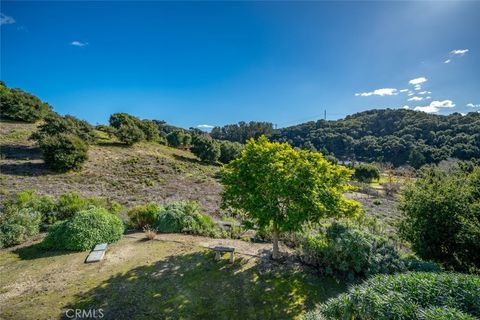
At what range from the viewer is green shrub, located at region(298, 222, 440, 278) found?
652 cm

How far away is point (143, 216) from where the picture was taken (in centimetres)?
1132

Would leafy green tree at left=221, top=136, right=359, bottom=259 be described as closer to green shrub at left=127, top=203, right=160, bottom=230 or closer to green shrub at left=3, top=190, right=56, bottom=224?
green shrub at left=127, top=203, right=160, bottom=230

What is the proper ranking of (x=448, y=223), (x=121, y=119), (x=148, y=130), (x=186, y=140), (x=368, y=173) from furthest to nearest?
1. (x=186, y=140)
2. (x=368, y=173)
3. (x=121, y=119)
4. (x=148, y=130)
5. (x=448, y=223)

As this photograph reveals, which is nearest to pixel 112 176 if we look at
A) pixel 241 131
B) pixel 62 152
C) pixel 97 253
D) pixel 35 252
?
pixel 62 152

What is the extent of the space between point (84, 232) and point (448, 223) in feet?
41.9

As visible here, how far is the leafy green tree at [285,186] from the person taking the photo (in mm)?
6773

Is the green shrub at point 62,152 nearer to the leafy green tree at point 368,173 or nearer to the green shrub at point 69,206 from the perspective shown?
the green shrub at point 69,206

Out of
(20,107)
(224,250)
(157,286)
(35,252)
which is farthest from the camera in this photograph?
(20,107)

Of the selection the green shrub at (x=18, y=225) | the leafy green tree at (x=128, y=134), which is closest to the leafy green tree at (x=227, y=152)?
the leafy green tree at (x=128, y=134)

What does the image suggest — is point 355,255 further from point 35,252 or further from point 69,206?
point 69,206

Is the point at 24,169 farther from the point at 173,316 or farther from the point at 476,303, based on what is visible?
the point at 476,303

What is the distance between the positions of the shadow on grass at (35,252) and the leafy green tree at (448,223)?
1246cm

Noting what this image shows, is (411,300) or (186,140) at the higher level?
(186,140)

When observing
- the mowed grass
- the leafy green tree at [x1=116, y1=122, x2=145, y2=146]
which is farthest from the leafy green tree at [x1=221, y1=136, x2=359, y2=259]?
the leafy green tree at [x1=116, y1=122, x2=145, y2=146]
